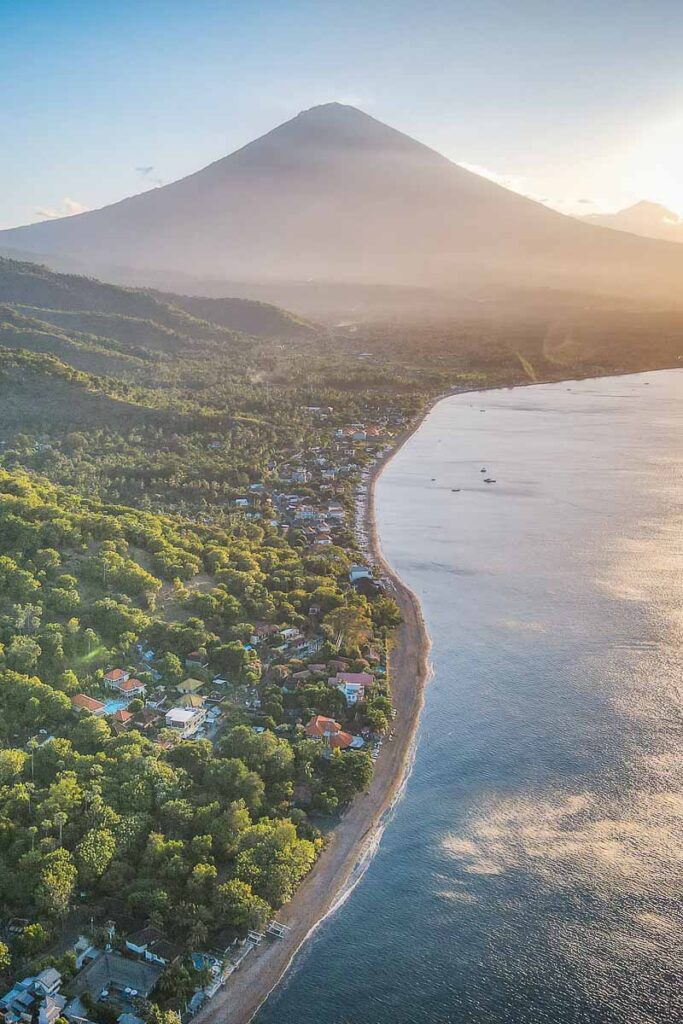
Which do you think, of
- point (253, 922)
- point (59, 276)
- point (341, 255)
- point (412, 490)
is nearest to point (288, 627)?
point (253, 922)

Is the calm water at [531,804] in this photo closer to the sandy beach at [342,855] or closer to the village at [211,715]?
the sandy beach at [342,855]

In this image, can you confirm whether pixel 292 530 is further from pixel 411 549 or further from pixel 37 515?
pixel 37 515

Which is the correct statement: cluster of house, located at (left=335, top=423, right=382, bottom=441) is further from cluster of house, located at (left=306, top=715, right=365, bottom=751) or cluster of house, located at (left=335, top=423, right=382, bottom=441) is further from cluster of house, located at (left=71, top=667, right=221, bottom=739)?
cluster of house, located at (left=306, top=715, right=365, bottom=751)

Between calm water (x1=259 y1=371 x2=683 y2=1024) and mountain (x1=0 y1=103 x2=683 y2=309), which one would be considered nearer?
calm water (x1=259 y1=371 x2=683 y2=1024)

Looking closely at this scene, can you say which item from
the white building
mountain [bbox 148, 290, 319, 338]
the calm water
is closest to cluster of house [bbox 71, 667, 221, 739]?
the white building

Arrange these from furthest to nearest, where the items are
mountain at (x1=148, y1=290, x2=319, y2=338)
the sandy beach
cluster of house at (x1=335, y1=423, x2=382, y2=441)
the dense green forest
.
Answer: mountain at (x1=148, y1=290, x2=319, y2=338)
cluster of house at (x1=335, y1=423, x2=382, y2=441)
the dense green forest
the sandy beach
